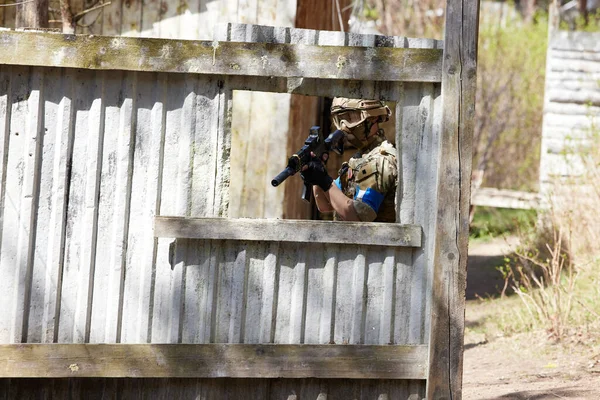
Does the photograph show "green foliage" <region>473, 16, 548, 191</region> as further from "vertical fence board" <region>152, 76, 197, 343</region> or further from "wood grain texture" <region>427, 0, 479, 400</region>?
"vertical fence board" <region>152, 76, 197, 343</region>

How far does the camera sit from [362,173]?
15.4ft

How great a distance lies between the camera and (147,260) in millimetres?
3928

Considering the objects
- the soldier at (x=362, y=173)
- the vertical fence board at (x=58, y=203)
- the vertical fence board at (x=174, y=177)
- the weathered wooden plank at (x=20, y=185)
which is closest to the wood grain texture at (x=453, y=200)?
the soldier at (x=362, y=173)

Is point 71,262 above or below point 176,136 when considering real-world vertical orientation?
below

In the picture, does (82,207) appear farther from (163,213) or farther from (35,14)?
(35,14)

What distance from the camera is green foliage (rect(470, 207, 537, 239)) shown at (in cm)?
1293

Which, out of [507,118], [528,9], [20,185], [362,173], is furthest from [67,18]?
[528,9]

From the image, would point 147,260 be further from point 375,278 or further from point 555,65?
point 555,65

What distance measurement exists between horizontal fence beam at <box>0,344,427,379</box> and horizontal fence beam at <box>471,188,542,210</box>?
315 inches

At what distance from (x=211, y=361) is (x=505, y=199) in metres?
8.73

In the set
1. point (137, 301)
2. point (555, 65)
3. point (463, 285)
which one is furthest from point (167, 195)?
point (555, 65)

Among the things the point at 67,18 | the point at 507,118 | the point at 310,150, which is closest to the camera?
the point at 310,150

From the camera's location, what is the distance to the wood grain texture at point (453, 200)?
156 inches

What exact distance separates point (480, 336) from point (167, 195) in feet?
15.7
